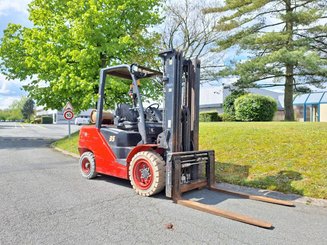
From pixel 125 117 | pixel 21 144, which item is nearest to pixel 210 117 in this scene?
pixel 21 144

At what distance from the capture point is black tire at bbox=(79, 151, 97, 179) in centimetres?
700

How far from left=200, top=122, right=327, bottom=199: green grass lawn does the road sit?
44.0 inches

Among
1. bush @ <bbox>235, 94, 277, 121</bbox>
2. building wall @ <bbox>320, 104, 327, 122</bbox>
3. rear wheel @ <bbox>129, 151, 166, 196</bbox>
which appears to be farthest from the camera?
building wall @ <bbox>320, 104, 327, 122</bbox>

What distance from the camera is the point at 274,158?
24.6 ft

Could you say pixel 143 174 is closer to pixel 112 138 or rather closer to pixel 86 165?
pixel 112 138

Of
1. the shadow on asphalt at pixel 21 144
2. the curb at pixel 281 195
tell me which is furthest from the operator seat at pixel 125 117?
the shadow on asphalt at pixel 21 144

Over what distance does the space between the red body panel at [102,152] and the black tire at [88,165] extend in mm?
132

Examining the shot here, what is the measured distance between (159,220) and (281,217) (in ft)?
6.48

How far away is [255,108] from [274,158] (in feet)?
34.6

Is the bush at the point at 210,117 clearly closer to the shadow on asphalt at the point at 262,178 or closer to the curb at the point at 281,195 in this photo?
the shadow on asphalt at the point at 262,178

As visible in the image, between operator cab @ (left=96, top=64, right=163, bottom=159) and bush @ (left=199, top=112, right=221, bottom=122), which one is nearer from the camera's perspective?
operator cab @ (left=96, top=64, right=163, bottom=159)

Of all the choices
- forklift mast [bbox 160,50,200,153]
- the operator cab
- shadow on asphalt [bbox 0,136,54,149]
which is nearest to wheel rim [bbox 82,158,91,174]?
the operator cab

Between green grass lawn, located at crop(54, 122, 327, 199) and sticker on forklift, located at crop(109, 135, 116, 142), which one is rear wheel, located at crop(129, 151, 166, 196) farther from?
green grass lawn, located at crop(54, 122, 327, 199)

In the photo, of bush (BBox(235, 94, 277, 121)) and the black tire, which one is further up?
bush (BBox(235, 94, 277, 121))
